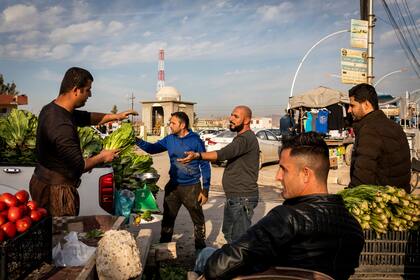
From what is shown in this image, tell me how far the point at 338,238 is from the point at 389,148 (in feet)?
7.46

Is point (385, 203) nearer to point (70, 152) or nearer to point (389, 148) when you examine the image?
point (389, 148)

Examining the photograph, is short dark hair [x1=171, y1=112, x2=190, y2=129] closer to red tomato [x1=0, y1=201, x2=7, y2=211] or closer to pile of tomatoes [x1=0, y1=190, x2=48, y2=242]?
pile of tomatoes [x1=0, y1=190, x2=48, y2=242]

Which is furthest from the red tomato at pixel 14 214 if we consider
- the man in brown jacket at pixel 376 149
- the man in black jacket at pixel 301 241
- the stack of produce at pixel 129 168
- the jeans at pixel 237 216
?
the stack of produce at pixel 129 168

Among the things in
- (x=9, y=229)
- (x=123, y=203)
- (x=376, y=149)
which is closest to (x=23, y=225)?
(x=9, y=229)

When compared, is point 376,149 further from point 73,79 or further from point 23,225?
point 23,225

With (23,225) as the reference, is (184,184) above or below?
below

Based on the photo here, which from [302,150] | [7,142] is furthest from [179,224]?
[302,150]

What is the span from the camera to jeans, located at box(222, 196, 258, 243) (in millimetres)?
4543

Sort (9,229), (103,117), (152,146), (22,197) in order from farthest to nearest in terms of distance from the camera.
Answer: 1. (152,146)
2. (103,117)
3. (22,197)
4. (9,229)

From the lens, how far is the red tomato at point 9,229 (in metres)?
2.18

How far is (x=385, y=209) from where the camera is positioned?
3.40 m

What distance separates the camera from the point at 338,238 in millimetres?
1842

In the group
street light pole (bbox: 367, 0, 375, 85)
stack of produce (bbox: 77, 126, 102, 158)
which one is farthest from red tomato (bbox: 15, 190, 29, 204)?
street light pole (bbox: 367, 0, 375, 85)

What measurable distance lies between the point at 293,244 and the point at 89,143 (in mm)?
5178
